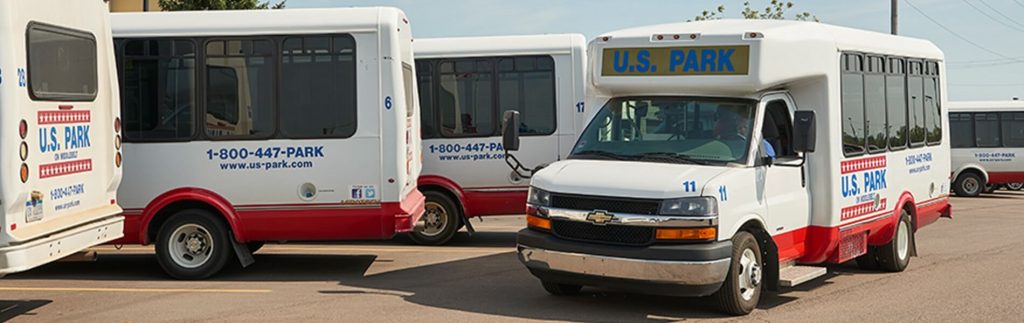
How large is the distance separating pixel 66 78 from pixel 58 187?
36.3 inches

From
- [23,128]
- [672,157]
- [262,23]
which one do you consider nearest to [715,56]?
[672,157]

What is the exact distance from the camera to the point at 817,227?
10.1 m

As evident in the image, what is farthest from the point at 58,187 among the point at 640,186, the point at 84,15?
the point at 640,186

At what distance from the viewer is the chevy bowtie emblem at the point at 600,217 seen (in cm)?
864

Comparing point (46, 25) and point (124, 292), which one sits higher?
point (46, 25)

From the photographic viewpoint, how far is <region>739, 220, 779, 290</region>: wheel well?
916cm

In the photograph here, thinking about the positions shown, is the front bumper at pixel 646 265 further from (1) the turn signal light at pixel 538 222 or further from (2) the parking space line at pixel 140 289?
(2) the parking space line at pixel 140 289

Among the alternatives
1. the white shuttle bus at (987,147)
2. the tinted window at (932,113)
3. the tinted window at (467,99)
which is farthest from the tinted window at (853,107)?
the white shuttle bus at (987,147)

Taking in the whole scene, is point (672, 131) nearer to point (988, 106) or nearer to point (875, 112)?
point (875, 112)

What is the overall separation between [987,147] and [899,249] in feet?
57.6

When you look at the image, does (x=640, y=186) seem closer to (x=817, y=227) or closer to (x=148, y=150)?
(x=817, y=227)

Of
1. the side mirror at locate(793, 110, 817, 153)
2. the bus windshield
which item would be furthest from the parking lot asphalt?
the side mirror at locate(793, 110, 817, 153)

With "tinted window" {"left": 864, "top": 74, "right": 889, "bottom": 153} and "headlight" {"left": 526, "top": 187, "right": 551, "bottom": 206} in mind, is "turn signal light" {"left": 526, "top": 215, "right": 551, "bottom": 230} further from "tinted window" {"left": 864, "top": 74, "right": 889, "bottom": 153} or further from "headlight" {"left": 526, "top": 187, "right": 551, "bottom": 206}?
"tinted window" {"left": 864, "top": 74, "right": 889, "bottom": 153}

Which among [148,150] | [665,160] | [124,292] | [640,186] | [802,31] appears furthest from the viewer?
[148,150]
